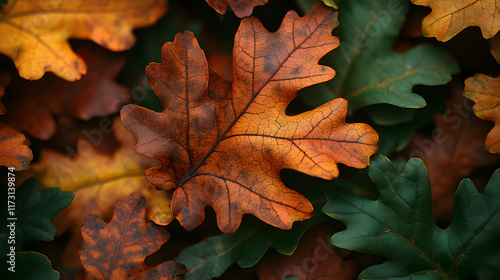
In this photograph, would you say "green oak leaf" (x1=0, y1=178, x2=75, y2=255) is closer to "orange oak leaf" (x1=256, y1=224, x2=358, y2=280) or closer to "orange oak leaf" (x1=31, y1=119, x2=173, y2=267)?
"orange oak leaf" (x1=31, y1=119, x2=173, y2=267)

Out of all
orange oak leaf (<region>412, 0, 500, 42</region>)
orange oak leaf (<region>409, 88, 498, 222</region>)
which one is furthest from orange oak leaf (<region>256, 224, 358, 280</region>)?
orange oak leaf (<region>412, 0, 500, 42</region>)

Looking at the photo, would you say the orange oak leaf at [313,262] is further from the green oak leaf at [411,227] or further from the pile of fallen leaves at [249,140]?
the green oak leaf at [411,227]

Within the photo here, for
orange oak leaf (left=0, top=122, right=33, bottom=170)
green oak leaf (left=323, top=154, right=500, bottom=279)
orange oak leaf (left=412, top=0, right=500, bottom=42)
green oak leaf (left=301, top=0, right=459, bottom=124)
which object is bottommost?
orange oak leaf (left=0, top=122, right=33, bottom=170)

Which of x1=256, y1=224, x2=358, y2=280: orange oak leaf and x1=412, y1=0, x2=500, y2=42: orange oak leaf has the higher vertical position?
x1=412, y1=0, x2=500, y2=42: orange oak leaf

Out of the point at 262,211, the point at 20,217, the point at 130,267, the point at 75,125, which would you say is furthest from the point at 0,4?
the point at 262,211

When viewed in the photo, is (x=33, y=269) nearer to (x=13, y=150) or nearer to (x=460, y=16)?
(x=13, y=150)

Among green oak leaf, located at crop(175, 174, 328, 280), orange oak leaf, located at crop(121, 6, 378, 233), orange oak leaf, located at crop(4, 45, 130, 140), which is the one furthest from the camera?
orange oak leaf, located at crop(4, 45, 130, 140)

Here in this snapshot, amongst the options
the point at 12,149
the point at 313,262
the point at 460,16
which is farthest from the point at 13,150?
the point at 460,16

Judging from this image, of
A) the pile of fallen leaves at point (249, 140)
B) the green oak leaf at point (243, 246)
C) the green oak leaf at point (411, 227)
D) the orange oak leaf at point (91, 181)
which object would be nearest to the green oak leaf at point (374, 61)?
the pile of fallen leaves at point (249, 140)

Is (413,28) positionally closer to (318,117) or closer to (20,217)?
(318,117)
